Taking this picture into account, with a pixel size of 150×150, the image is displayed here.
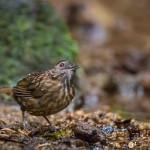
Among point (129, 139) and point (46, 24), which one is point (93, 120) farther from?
point (46, 24)

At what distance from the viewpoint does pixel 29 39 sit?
1030 centimetres

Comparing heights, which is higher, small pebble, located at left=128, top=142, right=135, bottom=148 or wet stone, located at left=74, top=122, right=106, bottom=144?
wet stone, located at left=74, top=122, right=106, bottom=144

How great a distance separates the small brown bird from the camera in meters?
6.05

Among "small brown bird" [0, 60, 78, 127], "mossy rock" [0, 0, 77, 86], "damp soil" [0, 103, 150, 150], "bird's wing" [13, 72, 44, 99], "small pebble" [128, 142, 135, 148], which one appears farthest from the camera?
"mossy rock" [0, 0, 77, 86]

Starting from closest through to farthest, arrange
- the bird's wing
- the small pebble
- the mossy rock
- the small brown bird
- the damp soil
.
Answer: the damp soil < the small pebble < the small brown bird < the bird's wing < the mossy rock

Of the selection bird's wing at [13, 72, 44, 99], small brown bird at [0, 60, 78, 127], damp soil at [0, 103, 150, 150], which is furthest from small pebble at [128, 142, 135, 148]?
bird's wing at [13, 72, 44, 99]

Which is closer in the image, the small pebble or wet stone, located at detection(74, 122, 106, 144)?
wet stone, located at detection(74, 122, 106, 144)

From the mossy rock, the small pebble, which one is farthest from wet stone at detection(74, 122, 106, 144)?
the mossy rock

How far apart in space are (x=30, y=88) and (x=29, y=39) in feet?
12.8

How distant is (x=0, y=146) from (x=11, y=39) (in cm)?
491

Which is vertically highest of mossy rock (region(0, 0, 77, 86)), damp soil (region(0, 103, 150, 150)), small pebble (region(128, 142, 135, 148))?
mossy rock (region(0, 0, 77, 86))

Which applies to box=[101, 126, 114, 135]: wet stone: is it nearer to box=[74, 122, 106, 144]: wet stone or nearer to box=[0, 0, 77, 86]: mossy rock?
box=[74, 122, 106, 144]: wet stone

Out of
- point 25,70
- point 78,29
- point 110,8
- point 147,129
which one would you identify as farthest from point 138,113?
point 110,8

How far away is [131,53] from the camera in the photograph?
45.1 feet
